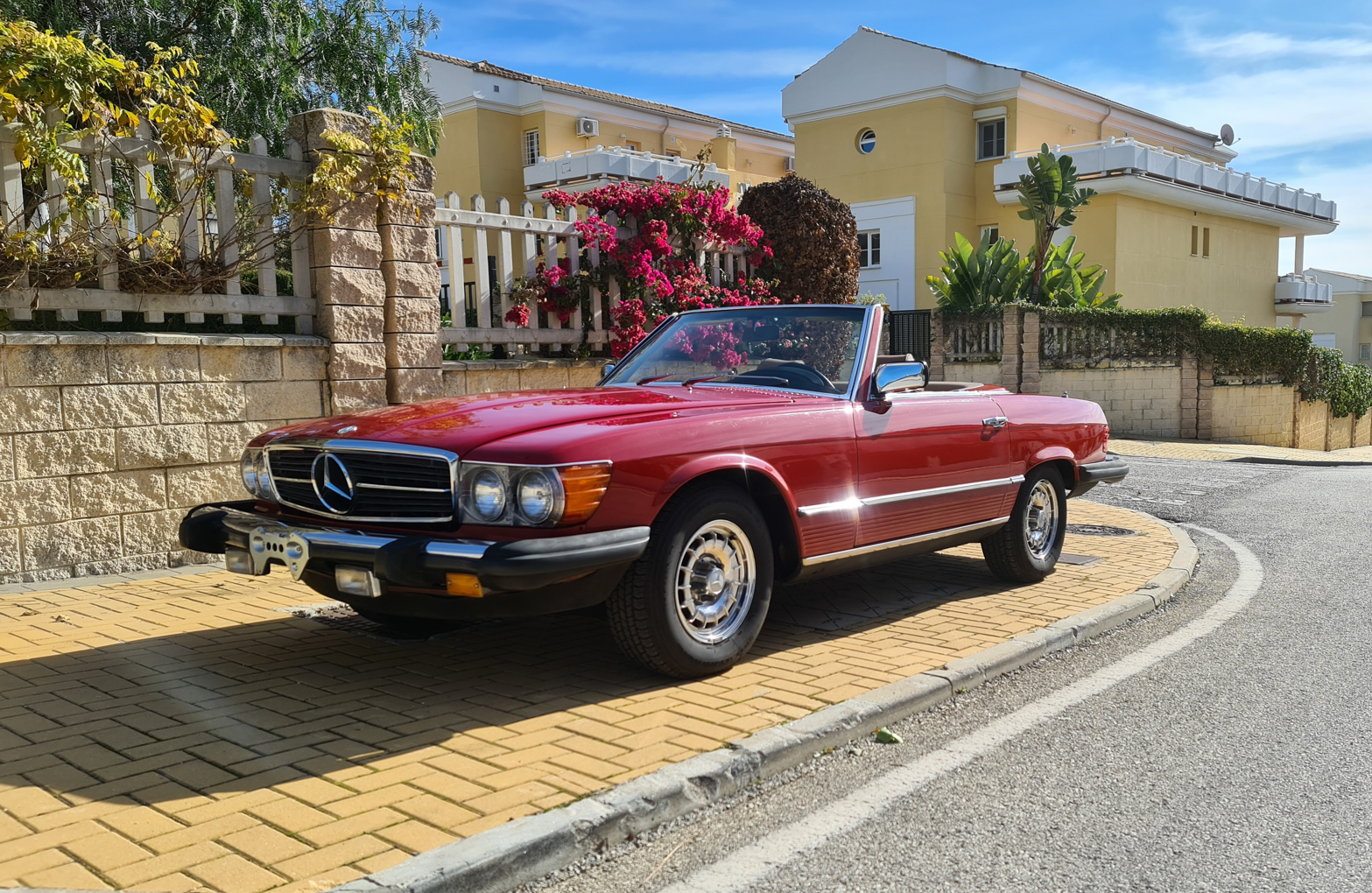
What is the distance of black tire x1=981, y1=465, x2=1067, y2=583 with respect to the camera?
6.59 meters

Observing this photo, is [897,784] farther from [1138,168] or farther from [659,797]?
[1138,168]

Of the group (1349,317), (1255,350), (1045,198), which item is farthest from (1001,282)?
(1349,317)

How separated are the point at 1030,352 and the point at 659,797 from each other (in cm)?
1918

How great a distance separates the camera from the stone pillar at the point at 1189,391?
69.9 feet

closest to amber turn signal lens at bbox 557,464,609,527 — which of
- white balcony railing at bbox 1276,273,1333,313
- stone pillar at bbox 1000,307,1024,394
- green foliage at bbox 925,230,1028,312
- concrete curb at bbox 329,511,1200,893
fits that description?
concrete curb at bbox 329,511,1200,893

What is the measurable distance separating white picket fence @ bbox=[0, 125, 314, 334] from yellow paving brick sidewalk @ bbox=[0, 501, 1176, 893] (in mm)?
1780

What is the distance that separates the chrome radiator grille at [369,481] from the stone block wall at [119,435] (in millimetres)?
2656

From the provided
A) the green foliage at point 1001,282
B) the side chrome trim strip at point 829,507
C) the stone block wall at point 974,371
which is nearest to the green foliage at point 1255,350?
the green foliage at point 1001,282

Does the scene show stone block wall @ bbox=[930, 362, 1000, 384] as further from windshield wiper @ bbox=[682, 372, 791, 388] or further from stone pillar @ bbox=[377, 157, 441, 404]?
windshield wiper @ bbox=[682, 372, 791, 388]

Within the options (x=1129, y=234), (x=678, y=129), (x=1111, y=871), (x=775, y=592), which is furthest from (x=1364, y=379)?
(x=1111, y=871)

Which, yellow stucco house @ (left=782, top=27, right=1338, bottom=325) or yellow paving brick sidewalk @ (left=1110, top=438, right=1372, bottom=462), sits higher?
yellow stucco house @ (left=782, top=27, right=1338, bottom=325)

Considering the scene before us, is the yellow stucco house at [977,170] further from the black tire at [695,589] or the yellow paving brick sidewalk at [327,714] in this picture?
the black tire at [695,589]

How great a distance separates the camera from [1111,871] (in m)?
3.04

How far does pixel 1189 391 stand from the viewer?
2136 centimetres
